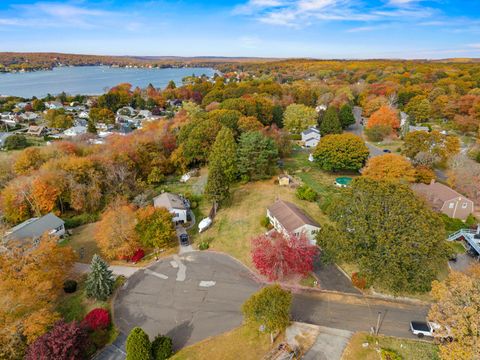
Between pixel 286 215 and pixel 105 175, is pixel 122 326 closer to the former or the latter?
pixel 286 215

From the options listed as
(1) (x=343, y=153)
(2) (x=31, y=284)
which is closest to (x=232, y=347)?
(2) (x=31, y=284)

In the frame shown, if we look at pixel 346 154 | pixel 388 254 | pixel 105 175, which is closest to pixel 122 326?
pixel 388 254

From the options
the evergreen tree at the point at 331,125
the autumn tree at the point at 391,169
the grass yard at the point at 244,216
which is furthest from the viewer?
the evergreen tree at the point at 331,125

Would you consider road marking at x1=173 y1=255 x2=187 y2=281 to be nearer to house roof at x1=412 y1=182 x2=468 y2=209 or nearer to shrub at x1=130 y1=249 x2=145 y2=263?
shrub at x1=130 y1=249 x2=145 y2=263

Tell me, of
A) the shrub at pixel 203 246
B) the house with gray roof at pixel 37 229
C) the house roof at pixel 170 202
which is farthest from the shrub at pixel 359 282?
the house with gray roof at pixel 37 229

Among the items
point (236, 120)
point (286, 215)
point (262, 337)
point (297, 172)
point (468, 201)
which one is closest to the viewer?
point (262, 337)

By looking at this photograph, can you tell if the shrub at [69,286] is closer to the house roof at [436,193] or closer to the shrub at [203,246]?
the shrub at [203,246]

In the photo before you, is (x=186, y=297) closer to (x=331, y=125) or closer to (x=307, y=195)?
(x=307, y=195)
